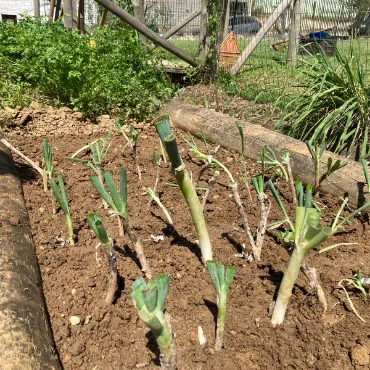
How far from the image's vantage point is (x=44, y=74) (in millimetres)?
4152

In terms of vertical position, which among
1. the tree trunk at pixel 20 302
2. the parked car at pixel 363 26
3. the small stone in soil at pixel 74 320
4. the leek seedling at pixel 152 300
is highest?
the parked car at pixel 363 26

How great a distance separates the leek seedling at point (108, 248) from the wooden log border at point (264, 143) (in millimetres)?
1392

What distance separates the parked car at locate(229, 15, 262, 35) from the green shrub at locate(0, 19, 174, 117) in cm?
186

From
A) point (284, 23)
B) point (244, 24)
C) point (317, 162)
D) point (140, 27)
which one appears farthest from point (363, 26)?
point (317, 162)

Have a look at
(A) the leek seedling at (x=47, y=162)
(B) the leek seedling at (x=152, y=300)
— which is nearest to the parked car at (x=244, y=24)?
(A) the leek seedling at (x=47, y=162)

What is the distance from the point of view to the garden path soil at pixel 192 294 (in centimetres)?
149

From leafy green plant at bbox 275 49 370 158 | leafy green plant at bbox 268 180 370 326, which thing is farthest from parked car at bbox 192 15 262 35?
leafy green plant at bbox 268 180 370 326

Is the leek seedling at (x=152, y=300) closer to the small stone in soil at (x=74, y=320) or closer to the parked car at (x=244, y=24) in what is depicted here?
the small stone in soil at (x=74, y=320)

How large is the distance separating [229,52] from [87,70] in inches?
92.0

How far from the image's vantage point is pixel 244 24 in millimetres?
6121

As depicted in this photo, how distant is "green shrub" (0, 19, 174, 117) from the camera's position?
13.2ft

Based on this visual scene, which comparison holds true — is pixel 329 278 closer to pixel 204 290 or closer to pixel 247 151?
pixel 204 290

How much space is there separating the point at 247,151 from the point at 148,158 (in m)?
0.69

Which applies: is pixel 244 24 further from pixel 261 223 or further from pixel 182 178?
pixel 182 178
